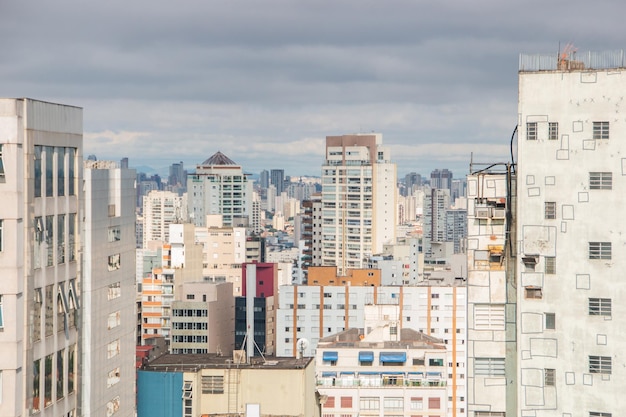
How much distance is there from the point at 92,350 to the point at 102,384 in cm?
103

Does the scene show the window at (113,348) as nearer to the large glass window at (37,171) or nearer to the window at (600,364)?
the large glass window at (37,171)

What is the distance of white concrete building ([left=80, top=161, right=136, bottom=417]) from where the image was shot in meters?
35.1

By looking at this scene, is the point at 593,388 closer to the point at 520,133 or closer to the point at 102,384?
the point at 520,133

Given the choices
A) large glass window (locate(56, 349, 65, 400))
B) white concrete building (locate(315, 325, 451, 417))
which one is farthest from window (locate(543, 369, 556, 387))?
white concrete building (locate(315, 325, 451, 417))

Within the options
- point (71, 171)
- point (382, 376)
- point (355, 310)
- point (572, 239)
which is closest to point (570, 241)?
point (572, 239)

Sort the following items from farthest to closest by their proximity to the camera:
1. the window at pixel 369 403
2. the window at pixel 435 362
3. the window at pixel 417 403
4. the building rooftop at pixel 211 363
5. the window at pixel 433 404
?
the window at pixel 435 362 < the window at pixel 433 404 < the window at pixel 417 403 < the window at pixel 369 403 < the building rooftop at pixel 211 363

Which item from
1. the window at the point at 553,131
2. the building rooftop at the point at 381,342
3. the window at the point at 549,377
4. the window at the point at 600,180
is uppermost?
the window at the point at 553,131

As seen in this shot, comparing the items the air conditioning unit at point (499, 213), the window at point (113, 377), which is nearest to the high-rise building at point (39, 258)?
the window at point (113, 377)

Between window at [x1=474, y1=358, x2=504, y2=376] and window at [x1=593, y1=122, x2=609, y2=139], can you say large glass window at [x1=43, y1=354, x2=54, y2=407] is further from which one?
window at [x1=593, y1=122, x2=609, y2=139]

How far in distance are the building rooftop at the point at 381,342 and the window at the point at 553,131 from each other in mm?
49872

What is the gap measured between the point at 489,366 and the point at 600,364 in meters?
2.80

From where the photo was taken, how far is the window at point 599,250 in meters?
28.8

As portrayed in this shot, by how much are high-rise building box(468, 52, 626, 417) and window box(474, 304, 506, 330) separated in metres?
0.80

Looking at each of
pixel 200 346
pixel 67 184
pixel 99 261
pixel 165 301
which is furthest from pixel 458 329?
pixel 67 184
